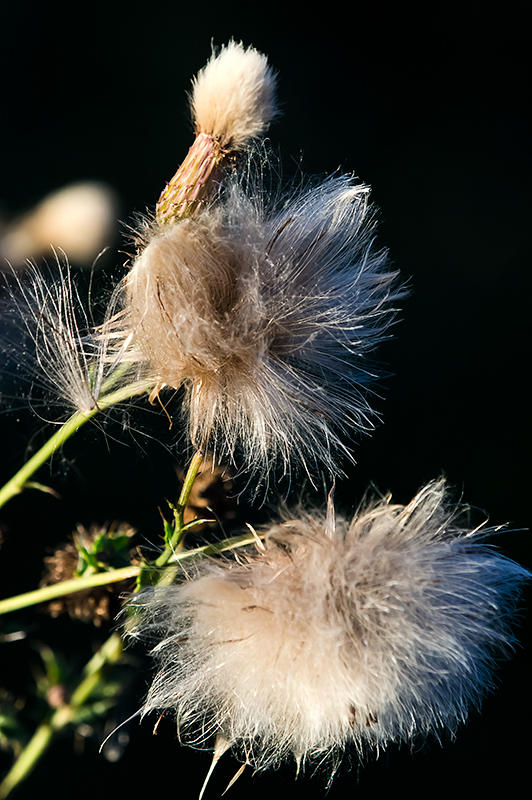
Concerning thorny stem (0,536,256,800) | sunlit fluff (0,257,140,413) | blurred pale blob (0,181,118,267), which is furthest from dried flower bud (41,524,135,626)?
blurred pale blob (0,181,118,267)

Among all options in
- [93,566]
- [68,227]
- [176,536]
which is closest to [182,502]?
[176,536]

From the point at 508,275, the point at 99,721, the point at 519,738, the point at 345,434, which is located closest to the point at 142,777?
the point at 99,721

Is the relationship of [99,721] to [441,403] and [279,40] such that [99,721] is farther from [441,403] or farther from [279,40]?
[279,40]

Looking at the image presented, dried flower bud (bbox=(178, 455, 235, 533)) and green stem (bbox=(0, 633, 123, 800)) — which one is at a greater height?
dried flower bud (bbox=(178, 455, 235, 533))

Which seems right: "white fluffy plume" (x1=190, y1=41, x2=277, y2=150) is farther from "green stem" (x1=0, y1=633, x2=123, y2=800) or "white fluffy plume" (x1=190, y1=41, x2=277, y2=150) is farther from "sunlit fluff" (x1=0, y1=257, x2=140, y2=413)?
"green stem" (x1=0, y1=633, x2=123, y2=800)

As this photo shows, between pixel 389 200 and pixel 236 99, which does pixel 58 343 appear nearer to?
pixel 236 99

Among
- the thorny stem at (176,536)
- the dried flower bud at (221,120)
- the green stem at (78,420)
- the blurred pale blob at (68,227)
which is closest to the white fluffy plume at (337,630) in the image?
the thorny stem at (176,536)

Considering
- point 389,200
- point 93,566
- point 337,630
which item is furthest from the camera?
point 389,200
